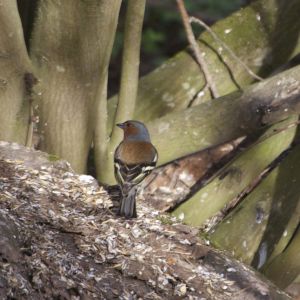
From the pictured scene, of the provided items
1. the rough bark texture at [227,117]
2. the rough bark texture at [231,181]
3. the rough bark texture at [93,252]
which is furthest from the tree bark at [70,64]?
the rough bark texture at [231,181]

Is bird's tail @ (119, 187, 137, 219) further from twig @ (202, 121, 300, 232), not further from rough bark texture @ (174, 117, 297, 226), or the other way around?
twig @ (202, 121, 300, 232)

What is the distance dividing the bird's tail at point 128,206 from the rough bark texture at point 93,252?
6 cm

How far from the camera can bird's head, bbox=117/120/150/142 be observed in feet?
21.4

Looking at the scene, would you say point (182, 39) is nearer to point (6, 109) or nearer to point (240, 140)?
point (240, 140)

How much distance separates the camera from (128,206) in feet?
18.3

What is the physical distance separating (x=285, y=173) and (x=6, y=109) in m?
2.28

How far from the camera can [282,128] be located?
23.6 feet

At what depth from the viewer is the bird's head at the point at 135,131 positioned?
6512mm

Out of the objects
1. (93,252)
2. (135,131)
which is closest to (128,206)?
(93,252)

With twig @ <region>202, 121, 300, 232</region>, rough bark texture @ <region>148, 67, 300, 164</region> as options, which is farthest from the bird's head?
twig @ <region>202, 121, 300, 232</region>

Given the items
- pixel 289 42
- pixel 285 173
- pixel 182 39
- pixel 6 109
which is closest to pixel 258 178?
pixel 285 173

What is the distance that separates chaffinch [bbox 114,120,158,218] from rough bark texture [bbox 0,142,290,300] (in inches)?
7.5

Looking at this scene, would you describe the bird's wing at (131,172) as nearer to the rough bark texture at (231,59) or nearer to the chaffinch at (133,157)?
the chaffinch at (133,157)

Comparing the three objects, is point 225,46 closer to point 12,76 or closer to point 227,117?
point 227,117
